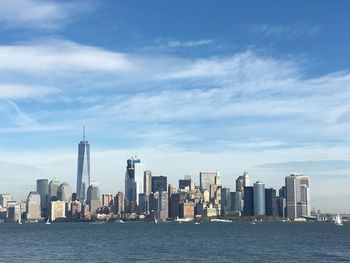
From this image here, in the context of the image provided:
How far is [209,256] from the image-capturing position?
107438 millimetres

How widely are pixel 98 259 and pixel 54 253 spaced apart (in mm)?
17265

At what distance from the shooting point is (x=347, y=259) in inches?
3853

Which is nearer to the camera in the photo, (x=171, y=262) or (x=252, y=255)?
(x=171, y=262)

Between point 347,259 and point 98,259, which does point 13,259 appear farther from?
point 347,259

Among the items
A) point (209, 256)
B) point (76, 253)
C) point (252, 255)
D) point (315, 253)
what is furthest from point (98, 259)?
point (315, 253)

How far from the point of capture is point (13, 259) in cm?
10275

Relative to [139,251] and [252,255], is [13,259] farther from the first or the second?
[252,255]

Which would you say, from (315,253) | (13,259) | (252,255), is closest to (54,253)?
(13,259)

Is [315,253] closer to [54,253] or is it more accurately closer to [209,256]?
[209,256]

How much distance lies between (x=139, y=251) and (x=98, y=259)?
18891mm

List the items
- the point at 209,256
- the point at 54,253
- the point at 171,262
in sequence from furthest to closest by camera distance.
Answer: the point at 54,253 → the point at 209,256 → the point at 171,262

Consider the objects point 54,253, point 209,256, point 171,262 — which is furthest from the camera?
point 54,253

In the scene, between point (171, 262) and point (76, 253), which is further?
point (76, 253)

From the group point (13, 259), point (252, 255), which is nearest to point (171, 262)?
Answer: point (252, 255)
